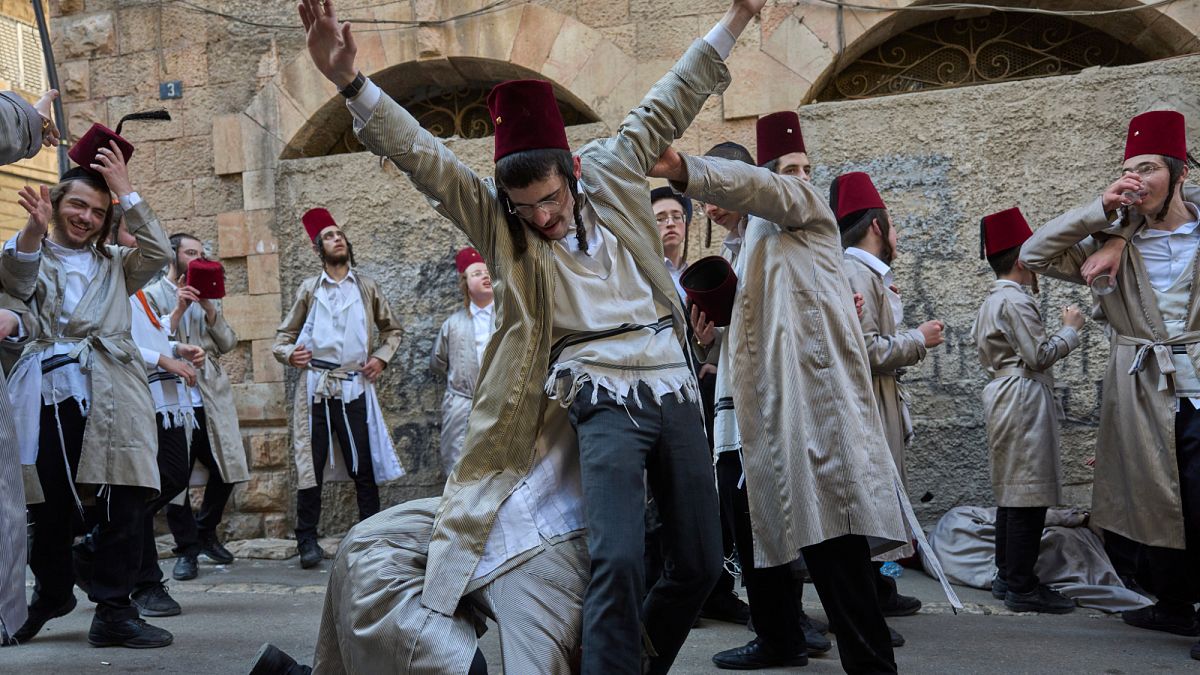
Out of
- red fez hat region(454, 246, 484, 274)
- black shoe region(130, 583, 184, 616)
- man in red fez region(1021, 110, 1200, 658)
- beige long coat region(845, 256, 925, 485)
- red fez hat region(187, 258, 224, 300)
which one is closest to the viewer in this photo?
man in red fez region(1021, 110, 1200, 658)

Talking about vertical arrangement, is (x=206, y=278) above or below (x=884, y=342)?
above

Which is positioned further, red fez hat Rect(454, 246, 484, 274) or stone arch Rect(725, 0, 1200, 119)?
red fez hat Rect(454, 246, 484, 274)

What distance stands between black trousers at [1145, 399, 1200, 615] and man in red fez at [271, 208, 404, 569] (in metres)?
4.56

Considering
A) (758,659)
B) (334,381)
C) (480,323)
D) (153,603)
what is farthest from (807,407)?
(334,381)

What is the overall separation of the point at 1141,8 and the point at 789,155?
12.5 feet

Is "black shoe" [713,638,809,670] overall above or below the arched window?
below

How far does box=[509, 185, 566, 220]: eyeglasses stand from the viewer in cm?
302

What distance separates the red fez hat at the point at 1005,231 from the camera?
17.9 feet

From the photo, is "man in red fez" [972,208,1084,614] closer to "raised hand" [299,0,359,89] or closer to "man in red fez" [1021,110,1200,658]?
"man in red fez" [1021,110,1200,658]

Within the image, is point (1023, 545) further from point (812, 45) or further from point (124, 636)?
point (124, 636)

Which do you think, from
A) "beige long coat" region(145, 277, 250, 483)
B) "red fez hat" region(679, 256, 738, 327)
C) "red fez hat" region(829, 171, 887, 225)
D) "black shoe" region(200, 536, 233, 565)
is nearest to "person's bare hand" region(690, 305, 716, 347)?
"red fez hat" region(679, 256, 738, 327)

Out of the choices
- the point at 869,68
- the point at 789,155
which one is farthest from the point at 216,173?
the point at 789,155

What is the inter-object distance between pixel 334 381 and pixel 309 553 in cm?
111

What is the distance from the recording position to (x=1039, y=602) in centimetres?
518
